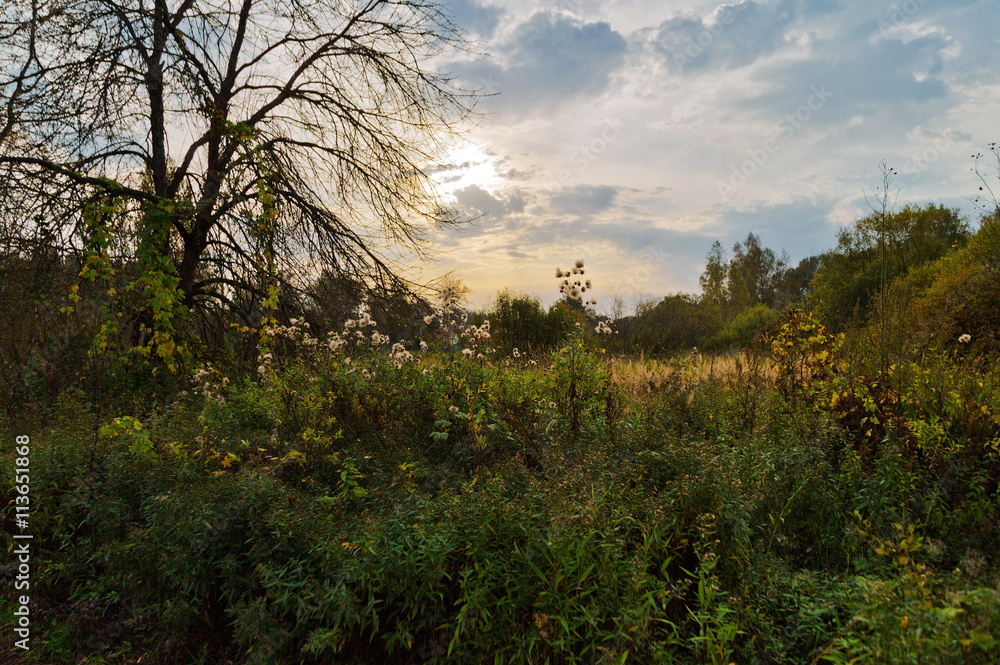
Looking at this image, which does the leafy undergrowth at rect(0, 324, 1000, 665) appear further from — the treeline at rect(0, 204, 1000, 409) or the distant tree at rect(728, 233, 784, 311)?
the distant tree at rect(728, 233, 784, 311)

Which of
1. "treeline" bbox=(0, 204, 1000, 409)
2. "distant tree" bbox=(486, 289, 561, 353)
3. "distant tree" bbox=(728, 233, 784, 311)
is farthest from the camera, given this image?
"distant tree" bbox=(728, 233, 784, 311)

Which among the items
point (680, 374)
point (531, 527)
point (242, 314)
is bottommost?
point (531, 527)

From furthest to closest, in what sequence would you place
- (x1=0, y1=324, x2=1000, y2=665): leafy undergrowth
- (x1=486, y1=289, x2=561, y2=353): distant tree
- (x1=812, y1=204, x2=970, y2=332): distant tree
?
(x1=812, y1=204, x2=970, y2=332): distant tree
(x1=486, y1=289, x2=561, y2=353): distant tree
(x1=0, y1=324, x2=1000, y2=665): leafy undergrowth

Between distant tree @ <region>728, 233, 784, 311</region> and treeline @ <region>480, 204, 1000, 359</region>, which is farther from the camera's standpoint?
distant tree @ <region>728, 233, 784, 311</region>

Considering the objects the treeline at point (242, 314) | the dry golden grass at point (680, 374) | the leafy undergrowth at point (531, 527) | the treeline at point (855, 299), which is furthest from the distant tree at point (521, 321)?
the leafy undergrowth at point (531, 527)

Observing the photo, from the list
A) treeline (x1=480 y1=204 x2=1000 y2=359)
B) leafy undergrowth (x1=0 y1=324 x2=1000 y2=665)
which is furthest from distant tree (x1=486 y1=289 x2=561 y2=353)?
leafy undergrowth (x1=0 y1=324 x2=1000 y2=665)

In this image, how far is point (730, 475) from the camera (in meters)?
3.11

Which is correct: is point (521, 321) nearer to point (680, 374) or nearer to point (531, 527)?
point (680, 374)

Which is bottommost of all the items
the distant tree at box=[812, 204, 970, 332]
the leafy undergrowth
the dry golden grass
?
the leafy undergrowth

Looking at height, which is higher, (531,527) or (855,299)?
(855,299)

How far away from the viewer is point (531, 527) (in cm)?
270

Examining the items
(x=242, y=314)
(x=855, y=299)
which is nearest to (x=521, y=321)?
(x=242, y=314)

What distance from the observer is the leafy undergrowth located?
7.77ft

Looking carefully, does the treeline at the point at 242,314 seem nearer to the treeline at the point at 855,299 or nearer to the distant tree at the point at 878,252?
the treeline at the point at 855,299
